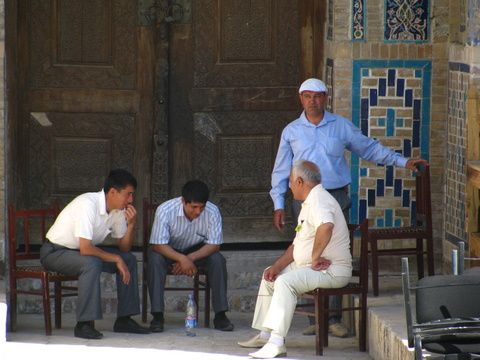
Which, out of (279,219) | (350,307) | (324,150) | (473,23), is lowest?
(350,307)

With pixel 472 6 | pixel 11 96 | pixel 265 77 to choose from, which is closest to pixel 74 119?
pixel 11 96

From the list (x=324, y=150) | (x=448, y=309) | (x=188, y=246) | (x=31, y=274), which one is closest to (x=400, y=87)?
(x=324, y=150)

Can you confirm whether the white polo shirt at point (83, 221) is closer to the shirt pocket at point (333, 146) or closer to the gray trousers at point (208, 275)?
the gray trousers at point (208, 275)

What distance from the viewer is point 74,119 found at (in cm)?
1077

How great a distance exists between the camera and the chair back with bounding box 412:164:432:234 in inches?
384

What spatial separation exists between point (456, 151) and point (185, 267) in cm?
199

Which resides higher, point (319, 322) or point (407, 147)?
point (407, 147)

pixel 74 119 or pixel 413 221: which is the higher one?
pixel 74 119

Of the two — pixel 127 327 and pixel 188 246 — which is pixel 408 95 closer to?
pixel 188 246

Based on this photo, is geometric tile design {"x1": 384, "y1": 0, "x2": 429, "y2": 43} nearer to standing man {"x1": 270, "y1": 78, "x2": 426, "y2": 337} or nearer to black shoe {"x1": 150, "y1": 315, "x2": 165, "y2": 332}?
standing man {"x1": 270, "y1": 78, "x2": 426, "y2": 337}

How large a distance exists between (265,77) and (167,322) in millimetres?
1991

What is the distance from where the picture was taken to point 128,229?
9797 millimetres

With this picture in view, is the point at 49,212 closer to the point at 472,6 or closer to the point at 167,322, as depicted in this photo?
the point at 167,322

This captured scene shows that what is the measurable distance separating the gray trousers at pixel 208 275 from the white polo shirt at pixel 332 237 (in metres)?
0.79
